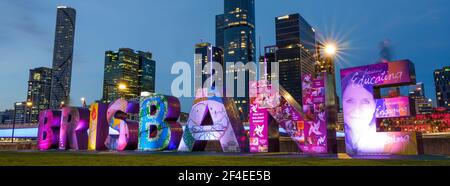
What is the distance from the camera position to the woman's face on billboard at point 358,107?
71.4 feet

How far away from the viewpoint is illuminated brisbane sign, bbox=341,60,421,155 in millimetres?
20594

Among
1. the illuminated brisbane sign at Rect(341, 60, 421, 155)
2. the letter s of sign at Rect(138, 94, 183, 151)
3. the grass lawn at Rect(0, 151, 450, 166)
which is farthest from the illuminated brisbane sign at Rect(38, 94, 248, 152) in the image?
the grass lawn at Rect(0, 151, 450, 166)

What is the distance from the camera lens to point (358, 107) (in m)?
22.2

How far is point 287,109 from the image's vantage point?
25344 millimetres

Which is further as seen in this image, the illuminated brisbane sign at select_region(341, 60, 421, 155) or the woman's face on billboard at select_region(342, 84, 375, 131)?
the woman's face on billboard at select_region(342, 84, 375, 131)

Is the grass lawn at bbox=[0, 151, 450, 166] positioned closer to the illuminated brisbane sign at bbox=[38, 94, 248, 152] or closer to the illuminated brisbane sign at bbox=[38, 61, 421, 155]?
the illuminated brisbane sign at bbox=[38, 61, 421, 155]

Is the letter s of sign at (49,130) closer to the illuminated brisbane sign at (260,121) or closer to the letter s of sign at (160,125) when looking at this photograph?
→ the illuminated brisbane sign at (260,121)

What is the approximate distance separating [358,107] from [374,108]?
93 cm

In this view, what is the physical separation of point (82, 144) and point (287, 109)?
808 inches

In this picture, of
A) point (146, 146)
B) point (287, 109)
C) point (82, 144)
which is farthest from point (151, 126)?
point (287, 109)

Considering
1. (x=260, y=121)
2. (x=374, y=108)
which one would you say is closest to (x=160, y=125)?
(x=260, y=121)

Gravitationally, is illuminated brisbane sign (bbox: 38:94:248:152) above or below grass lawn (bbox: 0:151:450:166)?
above

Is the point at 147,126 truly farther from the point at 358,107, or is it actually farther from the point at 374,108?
the point at 374,108

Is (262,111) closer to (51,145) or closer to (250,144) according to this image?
(250,144)
